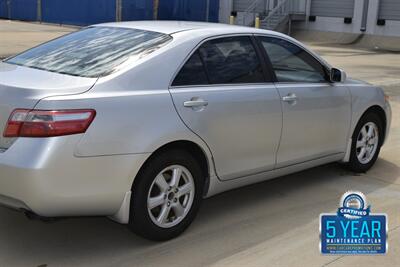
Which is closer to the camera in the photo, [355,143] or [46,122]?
[46,122]

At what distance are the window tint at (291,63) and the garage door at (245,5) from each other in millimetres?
31651

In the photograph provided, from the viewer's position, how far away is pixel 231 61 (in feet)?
14.8

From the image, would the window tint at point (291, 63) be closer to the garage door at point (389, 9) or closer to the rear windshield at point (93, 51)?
the rear windshield at point (93, 51)

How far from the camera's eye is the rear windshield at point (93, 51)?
3980 mm

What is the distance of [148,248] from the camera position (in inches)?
156

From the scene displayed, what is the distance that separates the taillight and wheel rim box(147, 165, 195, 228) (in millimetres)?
693

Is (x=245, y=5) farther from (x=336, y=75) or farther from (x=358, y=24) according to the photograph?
(x=336, y=75)

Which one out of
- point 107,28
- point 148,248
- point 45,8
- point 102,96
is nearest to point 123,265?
point 148,248

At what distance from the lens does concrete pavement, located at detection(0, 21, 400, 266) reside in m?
3.82

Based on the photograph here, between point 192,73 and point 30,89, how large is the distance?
120 cm

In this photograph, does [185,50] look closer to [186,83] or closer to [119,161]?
[186,83]

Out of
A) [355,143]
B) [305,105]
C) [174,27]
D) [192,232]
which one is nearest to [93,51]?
[174,27]

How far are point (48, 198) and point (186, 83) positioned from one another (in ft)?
4.23

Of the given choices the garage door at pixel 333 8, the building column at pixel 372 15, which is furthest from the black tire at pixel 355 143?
the garage door at pixel 333 8
